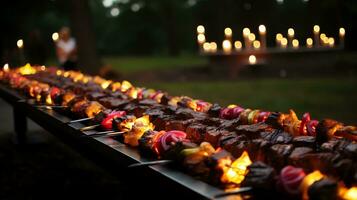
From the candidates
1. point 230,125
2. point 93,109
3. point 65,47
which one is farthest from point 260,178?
point 65,47

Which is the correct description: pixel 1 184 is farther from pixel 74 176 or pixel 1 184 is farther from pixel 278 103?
pixel 278 103

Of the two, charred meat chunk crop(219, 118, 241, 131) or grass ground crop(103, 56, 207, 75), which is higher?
charred meat chunk crop(219, 118, 241, 131)

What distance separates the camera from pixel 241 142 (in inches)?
116

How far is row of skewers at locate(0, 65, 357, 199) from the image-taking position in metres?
2.34

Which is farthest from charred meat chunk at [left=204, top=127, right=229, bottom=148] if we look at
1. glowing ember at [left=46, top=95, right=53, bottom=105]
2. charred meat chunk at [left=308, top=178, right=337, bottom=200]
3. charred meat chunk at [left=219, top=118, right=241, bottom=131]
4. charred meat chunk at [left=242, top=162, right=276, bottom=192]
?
glowing ember at [left=46, top=95, right=53, bottom=105]

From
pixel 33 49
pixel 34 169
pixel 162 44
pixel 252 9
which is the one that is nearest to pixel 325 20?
pixel 252 9

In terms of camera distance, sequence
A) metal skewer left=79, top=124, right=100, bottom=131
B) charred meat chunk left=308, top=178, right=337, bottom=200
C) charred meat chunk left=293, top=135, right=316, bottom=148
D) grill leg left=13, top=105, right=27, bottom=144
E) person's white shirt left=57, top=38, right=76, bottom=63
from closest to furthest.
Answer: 1. charred meat chunk left=308, top=178, right=337, bottom=200
2. charred meat chunk left=293, top=135, right=316, bottom=148
3. metal skewer left=79, top=124, right=100, bottom=131
4. grill leg left=13, top=105, right=27, bottom=144
5. person's white shirt left=57, top=38, right=76, bottom=63

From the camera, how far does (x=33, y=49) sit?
17844 millimetres

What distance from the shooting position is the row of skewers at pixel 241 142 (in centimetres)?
234

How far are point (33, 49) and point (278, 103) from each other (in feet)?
29.0

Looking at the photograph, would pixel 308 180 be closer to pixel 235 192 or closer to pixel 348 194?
pixel 348 194

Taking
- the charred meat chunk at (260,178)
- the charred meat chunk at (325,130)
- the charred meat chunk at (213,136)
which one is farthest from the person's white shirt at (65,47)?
the charred meat chunk at (260,178)

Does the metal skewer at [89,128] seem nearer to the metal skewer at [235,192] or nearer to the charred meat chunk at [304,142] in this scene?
the charred meat chunk at [304,142]

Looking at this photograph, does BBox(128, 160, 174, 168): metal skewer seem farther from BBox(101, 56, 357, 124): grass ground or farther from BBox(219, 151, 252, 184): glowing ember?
BBox(101, 56, 357, 124): grass ground
